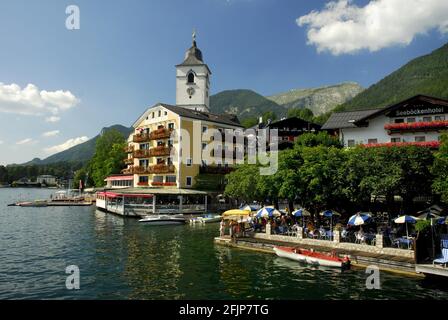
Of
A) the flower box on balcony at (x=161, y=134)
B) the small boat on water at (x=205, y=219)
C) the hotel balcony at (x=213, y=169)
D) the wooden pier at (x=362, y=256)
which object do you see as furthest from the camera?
the hotel balcony at (x=213, y=169)

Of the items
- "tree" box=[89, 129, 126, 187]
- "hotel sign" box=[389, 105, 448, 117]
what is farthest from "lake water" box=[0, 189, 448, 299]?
"tree" box=[89, 129, 126, 187]

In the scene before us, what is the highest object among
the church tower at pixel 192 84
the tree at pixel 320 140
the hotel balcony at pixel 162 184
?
the church tower at pixel 192 84

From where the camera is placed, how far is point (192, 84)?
9806 cm

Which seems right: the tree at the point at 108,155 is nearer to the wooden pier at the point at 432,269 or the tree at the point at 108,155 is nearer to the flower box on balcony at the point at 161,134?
the flower box on balcony at the point at 161,134

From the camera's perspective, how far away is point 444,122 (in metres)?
49.8

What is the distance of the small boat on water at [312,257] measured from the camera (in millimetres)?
27875

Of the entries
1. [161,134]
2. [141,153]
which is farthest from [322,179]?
[141,153]

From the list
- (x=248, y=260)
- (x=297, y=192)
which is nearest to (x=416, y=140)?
(x=297, y=192)

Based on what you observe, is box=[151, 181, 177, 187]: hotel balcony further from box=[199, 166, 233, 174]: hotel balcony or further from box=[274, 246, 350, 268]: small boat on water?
box=[274, 246, 350, 268]: small boat on water

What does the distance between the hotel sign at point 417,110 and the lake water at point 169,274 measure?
3358cm

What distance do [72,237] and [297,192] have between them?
1042 inches

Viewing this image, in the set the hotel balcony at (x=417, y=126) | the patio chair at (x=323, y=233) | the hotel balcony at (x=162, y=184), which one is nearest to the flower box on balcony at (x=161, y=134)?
the hotel balcony at (x=162, y=184)

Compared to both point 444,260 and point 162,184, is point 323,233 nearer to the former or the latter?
point 444,260
